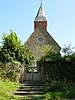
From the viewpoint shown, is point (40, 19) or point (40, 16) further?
point (40, 16)

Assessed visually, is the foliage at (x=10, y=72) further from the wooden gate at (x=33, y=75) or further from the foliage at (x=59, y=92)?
the foliage at (x=59, y=92)

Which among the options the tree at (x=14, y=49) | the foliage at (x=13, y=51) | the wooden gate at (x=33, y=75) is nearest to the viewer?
the wooden gate at (x=33, y=75)

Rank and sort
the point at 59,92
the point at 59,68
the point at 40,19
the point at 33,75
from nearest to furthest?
the point at 59,92
the point at 59,68
the point at 33,75
the point at 40,19

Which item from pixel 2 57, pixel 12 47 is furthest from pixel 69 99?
pixel 12 47

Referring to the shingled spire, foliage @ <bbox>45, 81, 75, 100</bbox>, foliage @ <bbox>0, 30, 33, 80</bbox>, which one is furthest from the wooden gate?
the shingled spire

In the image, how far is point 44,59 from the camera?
22438mm

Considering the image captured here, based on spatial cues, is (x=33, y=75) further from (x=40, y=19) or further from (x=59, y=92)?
(x=40, y=19)

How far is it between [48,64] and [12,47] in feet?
36.3

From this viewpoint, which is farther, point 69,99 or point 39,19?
point 39,19

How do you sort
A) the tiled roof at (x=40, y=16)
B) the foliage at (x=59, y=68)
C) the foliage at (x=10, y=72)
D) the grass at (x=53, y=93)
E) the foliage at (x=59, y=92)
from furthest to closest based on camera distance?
the tiled roof at (x=40, y=16), the foliage at (x=10, y=72), the foliage at (x=59, y=68), the foliage at (x=59, y=92), the grass at (x=53, y=93)

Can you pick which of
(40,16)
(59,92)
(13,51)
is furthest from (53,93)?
(40,16)

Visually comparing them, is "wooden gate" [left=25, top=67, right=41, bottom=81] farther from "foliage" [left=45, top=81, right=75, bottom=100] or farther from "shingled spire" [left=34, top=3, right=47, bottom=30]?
"shingled spire" [left=34, top=3, right=47, bottom=30]

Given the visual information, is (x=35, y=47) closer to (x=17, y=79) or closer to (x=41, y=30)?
(x=41, y=30)

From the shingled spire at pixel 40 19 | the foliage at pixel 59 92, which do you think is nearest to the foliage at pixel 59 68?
the foliage at pixel 59 92
